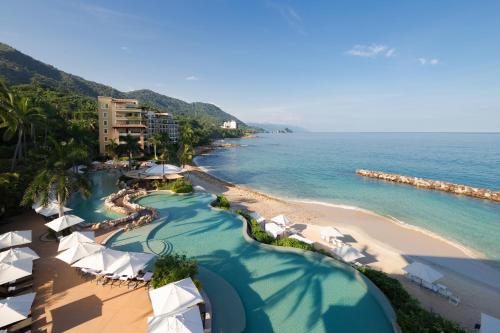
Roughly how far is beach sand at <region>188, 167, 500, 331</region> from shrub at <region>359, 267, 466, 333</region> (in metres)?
3.10

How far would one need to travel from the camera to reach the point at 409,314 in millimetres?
10672

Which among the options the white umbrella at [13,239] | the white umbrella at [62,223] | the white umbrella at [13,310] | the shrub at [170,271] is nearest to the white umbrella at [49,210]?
the white umbrella at [62,223]

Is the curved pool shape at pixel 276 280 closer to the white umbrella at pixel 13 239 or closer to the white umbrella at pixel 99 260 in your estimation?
the white umbrella at pixel 99 260

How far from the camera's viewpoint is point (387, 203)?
3512 cm

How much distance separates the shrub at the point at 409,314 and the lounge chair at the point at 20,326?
→ 14352 mm

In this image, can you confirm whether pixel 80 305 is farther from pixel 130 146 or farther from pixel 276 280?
pixel 130 146

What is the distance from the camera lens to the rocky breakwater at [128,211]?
19.2 metres

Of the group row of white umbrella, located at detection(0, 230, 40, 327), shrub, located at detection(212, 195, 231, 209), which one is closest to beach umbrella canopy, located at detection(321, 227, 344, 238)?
shrub, located at detection(212, 195, 231, 209)

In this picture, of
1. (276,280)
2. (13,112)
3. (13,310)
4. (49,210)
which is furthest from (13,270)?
(13,112)

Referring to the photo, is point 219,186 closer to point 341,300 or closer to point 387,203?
point 387,203

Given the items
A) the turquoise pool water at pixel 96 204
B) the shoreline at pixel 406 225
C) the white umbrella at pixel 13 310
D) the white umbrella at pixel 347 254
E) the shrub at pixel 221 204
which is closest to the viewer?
the white umbrella at pixel 13 310

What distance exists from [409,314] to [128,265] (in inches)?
503

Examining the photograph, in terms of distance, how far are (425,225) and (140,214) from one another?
29209 mm

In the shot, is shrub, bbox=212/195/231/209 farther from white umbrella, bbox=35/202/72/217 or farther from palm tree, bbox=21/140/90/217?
A: white umbrella, bbox=35/202/72/217
